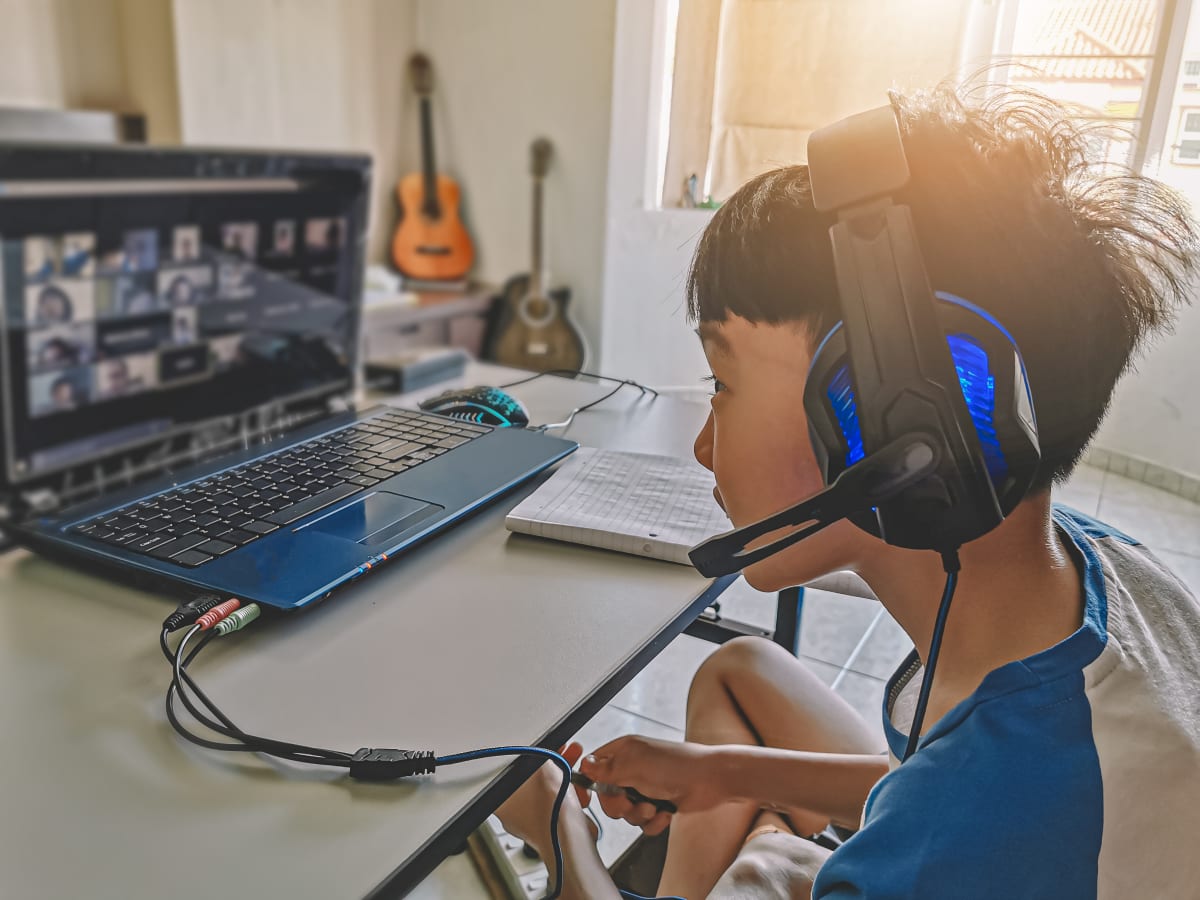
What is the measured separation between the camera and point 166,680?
1.92ft

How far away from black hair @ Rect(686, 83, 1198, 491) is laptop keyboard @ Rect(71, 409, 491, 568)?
0.39m

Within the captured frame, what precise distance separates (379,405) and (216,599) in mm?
503

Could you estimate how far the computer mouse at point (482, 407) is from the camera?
1042mm

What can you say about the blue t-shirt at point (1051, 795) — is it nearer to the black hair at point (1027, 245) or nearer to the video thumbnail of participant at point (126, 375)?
the black hair at point (1027, 245)

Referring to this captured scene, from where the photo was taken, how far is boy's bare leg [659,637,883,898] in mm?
823

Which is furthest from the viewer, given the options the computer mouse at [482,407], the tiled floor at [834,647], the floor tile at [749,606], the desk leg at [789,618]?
the floor tile at [749,606]

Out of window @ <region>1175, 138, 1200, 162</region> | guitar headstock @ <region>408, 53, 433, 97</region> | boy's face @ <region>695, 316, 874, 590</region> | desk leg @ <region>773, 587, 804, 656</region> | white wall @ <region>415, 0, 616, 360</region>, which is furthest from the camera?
guitar headstock @ <region>408, 53, 433, 97</region>

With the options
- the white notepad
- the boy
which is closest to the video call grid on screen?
the white notepad

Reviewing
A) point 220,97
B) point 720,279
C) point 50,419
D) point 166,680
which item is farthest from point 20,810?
point 220,97

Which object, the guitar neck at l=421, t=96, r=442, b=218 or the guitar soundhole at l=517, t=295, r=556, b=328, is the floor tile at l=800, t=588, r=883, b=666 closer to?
the guitar soundhole at l=517, t=295, r=556, b=328

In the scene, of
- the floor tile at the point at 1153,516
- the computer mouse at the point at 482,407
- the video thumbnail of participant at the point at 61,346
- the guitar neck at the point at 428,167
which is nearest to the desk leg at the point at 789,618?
the computer mouse at the point at 482,407

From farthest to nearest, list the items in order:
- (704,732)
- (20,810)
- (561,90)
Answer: (561,90)
(704,732)
(20,810)

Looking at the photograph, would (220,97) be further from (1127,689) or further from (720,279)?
(1127,689)

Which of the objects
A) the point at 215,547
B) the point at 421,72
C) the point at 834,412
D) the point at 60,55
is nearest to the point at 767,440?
the point at 834,412
